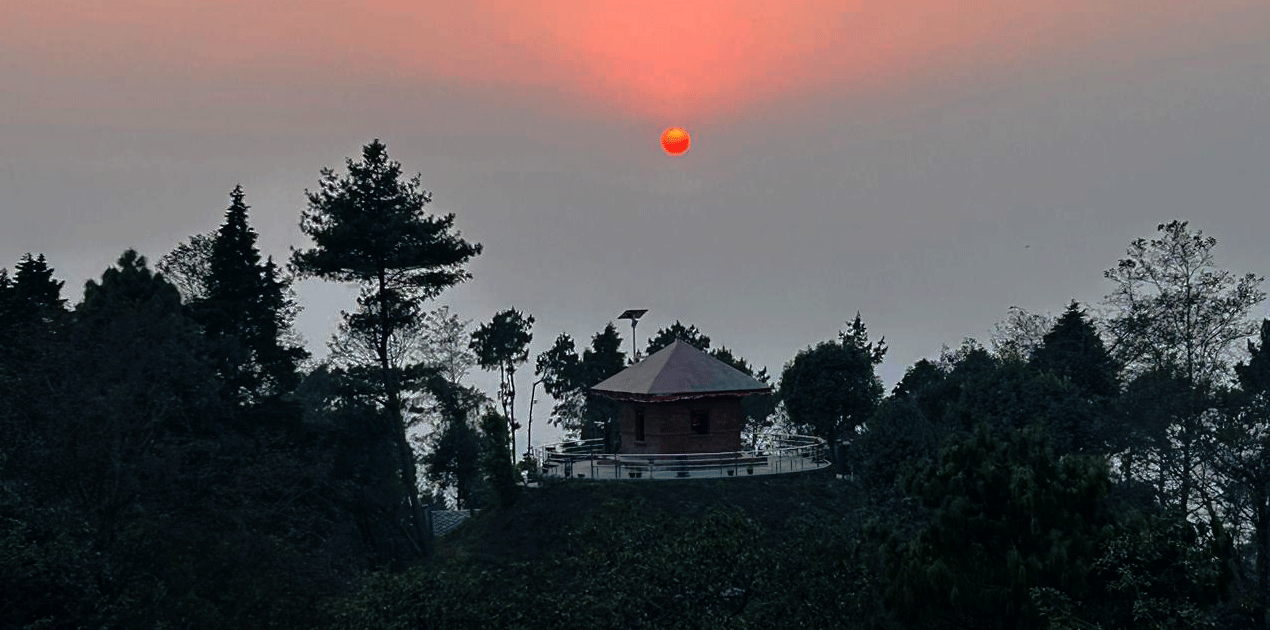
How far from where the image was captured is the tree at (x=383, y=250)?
52219mm

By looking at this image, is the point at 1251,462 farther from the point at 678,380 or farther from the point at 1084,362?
the point at 678,380

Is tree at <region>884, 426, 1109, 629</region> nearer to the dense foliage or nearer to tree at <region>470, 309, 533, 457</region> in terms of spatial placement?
the dense foliage

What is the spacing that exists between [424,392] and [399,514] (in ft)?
28.7

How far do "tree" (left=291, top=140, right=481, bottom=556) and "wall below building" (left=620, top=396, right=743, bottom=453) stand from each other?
10.6 m

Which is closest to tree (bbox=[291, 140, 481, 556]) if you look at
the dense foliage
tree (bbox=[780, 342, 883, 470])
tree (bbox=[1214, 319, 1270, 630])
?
the dense foliage

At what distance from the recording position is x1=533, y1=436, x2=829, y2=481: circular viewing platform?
49500 mm

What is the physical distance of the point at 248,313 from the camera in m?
49.9

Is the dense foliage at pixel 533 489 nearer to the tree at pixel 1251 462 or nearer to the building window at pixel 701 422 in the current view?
the tree at pixel 1251 462

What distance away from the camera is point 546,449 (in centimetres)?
5362

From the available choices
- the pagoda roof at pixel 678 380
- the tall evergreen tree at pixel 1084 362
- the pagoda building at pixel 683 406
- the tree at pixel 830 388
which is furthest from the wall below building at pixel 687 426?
the tall evergreen tree at pixel 1084 362

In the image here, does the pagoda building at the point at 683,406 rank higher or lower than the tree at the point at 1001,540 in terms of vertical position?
higher

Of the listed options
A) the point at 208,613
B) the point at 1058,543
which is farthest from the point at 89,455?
the point at 1058,543

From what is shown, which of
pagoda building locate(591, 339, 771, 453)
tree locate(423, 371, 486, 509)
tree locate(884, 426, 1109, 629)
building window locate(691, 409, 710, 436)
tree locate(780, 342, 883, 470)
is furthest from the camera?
tree locate(423, 371, 486, 509)

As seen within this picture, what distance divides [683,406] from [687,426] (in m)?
0.89
